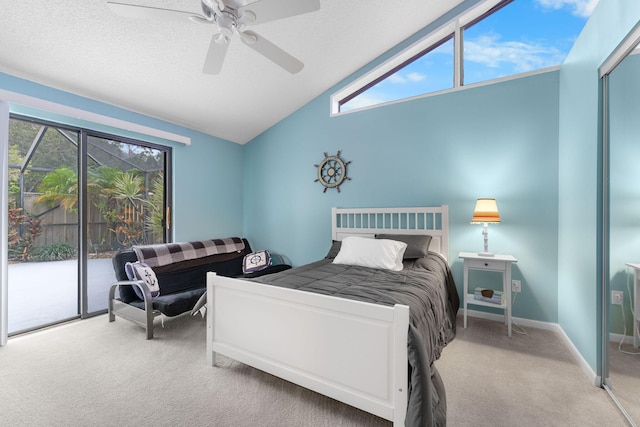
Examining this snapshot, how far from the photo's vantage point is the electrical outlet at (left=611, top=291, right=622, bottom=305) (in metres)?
1.65

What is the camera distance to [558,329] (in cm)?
264

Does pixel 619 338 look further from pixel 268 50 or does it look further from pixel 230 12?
pixel 230 12

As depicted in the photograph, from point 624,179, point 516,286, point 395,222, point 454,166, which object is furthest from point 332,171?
point 624,179

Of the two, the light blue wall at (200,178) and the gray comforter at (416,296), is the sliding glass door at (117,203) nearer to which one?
the light blue wall at (200,178)

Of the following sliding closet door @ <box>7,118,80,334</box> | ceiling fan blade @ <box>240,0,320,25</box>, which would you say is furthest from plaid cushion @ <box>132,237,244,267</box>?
ceiling fan blade @ <box>240,0,320,25</box>

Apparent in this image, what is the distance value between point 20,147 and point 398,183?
3986 millimetres

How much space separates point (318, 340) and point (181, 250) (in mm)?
2540

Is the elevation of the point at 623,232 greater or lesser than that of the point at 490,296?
greater

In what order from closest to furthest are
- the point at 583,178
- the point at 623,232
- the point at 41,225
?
1. the point at 623,232
2. the point at 583,178
3. the point at 41,225

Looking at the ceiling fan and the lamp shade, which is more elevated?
the ceiling fan

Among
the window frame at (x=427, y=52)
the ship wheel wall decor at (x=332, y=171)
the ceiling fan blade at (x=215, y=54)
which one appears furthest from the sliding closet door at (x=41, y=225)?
the window frame at (x=427, y=52)

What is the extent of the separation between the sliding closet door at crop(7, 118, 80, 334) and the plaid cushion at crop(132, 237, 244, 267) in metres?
0.72

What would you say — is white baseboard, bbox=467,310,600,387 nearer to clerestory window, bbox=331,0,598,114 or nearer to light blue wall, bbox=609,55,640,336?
light blue wall, bbox=609,55,640,336

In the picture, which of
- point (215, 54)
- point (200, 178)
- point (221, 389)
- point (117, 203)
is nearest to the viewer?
point (221, 389)
